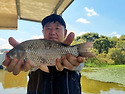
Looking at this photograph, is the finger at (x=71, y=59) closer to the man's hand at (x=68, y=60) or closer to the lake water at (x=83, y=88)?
the man's hand at (x=68, y=60)

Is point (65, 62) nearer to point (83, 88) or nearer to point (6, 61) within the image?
point (6, 61)

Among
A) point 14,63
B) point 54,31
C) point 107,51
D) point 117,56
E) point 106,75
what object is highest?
point 107,51

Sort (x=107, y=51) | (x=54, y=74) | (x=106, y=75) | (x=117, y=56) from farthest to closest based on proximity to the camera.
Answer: (x=107, y=51) → (x=117, y=56) → (x=106, y=75) → (x=54, y=74)

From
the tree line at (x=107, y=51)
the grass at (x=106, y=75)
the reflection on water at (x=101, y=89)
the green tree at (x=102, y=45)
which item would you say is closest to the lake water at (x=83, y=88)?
the reflection on water at (x=101, y=89)

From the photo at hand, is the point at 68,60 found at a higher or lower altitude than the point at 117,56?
higher

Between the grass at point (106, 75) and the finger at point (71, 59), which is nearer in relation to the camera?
the finger at point (71, 59)

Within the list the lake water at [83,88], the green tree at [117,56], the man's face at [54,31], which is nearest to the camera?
the man's face at [54,31]

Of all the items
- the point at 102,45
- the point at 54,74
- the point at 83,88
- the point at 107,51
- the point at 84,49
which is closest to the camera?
the point at 84,49

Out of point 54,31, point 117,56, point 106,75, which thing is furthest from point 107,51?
point 54,31

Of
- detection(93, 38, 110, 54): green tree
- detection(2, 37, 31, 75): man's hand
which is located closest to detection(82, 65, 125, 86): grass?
detection(2, 37, 31, 75): man's hand

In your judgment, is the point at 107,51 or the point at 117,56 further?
the point at 107,51

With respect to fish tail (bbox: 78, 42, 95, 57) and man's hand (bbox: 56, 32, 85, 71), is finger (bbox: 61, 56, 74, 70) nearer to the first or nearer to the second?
man's hand (bbox: 56, 32, 85, 71)

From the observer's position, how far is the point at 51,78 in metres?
1.11

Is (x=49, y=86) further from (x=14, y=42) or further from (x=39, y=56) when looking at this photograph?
(x=14, y=42)
